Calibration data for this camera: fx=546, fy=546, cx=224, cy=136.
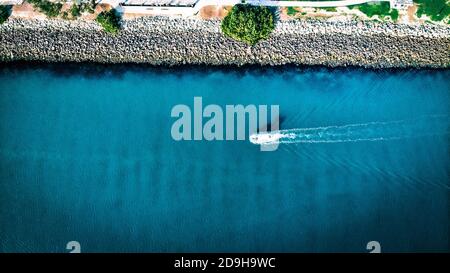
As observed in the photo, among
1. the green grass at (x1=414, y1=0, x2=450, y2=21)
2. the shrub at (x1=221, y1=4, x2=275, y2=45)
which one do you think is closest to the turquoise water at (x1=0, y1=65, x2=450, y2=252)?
the shrub at (x1=221, y1=4, x2=275, y2=45)

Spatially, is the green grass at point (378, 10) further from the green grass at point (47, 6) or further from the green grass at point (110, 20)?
the green grass at point (47, 6)

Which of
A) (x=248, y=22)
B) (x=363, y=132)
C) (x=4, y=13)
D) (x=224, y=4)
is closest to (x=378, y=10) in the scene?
(x=363, y=132)

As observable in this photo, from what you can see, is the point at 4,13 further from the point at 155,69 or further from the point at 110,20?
the point at 155,69

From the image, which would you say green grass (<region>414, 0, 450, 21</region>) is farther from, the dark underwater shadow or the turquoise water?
the turquoise water

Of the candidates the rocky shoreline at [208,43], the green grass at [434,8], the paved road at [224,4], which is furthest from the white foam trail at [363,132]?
the paved road at [224,4]

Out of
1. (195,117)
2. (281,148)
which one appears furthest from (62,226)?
(281,148)
